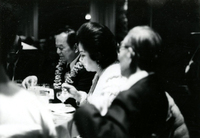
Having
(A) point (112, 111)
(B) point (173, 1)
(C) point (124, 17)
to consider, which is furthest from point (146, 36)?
(A) point (112, 111)

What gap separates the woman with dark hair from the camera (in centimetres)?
189

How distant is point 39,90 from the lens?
2.17 m

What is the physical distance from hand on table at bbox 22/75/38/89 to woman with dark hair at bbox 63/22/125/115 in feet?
1.63

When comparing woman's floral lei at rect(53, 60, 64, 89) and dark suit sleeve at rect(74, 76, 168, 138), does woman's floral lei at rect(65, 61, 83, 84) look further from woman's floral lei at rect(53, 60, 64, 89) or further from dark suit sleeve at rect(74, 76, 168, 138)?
dark suit sleeve at rect(74, 76, 168, 138)

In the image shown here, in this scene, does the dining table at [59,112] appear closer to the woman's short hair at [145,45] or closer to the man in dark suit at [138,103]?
the man in dark suit at [138,103]

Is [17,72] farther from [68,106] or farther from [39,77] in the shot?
[68,106]

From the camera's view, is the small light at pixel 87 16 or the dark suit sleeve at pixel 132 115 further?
the small light at pixel 87 16

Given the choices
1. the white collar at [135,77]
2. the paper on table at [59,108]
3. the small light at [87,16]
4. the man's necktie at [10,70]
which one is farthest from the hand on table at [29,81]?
the white collar at [135,77]

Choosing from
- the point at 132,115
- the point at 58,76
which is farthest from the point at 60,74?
the point at 132,115

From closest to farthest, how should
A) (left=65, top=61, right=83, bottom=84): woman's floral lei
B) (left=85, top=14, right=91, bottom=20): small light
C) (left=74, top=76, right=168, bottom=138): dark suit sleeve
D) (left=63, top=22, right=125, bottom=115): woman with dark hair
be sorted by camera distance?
(left=74, top=76, right=168, bottom=138): dark suit sleeve < (left=63, top=22, right=125, bottom=115): woman with dark hair < (left=85, top=14, right=91, bottom=20): small light < (left=65, top=61, right=83, bottom=84): woman's floral lei

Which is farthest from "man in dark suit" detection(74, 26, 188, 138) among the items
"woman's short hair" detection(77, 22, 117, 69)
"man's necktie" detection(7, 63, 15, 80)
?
"man's necktie" detection(7, 63, 15, 80)

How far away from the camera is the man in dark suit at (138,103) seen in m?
1.78

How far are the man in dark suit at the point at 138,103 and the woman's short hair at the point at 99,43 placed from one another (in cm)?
10

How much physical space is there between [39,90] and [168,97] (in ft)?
3.56
